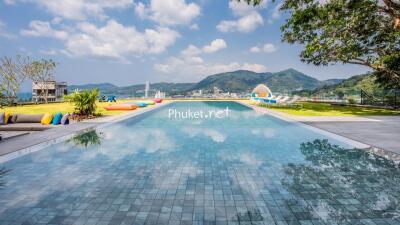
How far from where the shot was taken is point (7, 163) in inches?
221

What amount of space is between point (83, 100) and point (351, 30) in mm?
17715

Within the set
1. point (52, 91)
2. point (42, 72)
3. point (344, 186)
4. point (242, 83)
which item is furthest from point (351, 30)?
point (242, 83)

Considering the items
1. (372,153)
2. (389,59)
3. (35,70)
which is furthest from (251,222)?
(35,70)

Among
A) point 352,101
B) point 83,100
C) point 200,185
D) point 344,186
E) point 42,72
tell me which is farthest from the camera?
point 42,72

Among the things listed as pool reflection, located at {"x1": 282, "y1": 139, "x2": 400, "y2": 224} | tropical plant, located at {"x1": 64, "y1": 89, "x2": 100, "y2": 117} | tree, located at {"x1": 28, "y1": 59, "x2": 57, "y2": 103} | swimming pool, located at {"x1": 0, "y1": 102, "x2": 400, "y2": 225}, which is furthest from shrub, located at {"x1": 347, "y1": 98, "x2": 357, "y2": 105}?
tree, located at {"x1": 28, "y1": 59, "x2": 57, "y2": 103}

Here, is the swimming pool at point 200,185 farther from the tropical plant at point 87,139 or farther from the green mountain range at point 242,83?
the green mountain range at point 242,83

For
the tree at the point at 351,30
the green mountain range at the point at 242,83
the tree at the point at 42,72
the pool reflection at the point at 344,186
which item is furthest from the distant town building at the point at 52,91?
the pool reflection at the point at 344,186

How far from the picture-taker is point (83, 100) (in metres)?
14.0

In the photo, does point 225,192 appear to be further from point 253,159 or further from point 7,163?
point 7,163

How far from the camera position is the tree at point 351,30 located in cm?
1558

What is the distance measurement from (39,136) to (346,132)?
11280 mm

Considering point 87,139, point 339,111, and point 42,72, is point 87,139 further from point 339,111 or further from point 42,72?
point 42,72

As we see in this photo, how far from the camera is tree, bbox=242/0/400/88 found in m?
15.6

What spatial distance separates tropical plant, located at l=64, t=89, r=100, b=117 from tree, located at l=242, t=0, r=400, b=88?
478 inches
